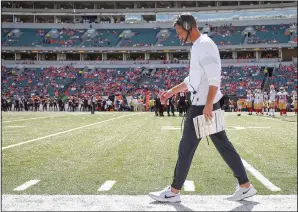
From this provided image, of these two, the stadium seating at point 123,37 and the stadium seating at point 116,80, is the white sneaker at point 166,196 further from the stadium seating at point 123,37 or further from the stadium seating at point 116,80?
the stadium seating at point 123,37

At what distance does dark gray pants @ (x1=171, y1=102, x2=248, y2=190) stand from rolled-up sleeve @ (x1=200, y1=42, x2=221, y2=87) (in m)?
0.31

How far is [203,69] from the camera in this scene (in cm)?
370

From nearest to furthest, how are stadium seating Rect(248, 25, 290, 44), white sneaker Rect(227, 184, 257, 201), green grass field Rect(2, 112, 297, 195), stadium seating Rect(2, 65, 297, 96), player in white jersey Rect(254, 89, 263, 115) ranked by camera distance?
white sneaker Rect(227, 184, 257, 201) < green grass field Rect(2, 112, 297, 195) < player in white jersey Rect(254, 89, 263, 115) < stadium seating Rect(2, 65, 297, 96) < stadium seating Rect(248, 25, 290, 44)

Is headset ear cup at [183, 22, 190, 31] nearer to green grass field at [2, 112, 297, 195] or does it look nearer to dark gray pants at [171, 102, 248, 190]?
dark gray pants at [171, 102, 248, 190]

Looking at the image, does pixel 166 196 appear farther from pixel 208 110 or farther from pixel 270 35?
pixel 270 35

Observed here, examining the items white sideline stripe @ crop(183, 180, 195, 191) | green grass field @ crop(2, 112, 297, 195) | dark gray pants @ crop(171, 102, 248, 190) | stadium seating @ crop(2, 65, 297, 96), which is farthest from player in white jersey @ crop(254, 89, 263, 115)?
dark gray pants @ crop(171, 102, 248, 190)

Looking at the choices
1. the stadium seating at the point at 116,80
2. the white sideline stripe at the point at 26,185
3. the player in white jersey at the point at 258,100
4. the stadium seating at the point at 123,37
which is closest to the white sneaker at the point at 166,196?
the white sideline stripe at the point at 26,185

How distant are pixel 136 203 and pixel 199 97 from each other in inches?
40.8

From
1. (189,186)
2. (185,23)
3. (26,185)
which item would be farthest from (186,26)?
(26,185)

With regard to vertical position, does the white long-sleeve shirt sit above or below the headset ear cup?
below

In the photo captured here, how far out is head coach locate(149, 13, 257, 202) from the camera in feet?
11.9

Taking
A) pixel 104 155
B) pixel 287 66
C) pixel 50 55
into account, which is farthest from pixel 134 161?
pixel 50 55

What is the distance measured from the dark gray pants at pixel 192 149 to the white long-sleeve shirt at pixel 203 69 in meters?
0.11

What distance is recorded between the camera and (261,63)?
2189 inches
